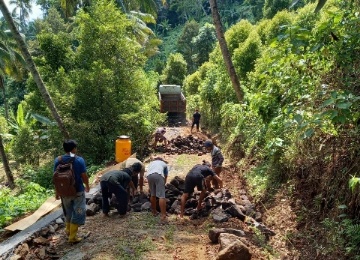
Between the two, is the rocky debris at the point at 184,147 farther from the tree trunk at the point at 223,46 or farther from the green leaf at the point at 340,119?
the green leaf at the point at 340,119

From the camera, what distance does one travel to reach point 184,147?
14.7 meters

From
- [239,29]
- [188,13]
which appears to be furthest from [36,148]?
[188,13]

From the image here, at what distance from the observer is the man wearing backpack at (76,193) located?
5930 mm

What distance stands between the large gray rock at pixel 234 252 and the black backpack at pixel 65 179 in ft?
8.80

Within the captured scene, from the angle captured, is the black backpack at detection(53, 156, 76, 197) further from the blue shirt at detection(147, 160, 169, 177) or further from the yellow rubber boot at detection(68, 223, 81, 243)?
the blue shirt at detection(147, 160, 169, 177)

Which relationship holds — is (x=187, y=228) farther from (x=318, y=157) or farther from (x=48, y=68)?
(x=48, y=68)

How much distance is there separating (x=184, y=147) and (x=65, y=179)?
919 cm

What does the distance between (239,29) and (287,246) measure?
12.8 metres

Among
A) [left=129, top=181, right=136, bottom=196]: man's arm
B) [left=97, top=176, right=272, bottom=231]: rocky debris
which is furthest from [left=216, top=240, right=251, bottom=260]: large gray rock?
[left=129, top=181, right=136, bottom=196]: man's arm

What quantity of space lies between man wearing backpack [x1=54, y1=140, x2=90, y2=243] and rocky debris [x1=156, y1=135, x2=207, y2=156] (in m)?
7.80

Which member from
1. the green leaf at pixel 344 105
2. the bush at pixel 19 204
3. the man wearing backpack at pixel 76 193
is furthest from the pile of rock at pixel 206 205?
the green leaf at pixel 344 105

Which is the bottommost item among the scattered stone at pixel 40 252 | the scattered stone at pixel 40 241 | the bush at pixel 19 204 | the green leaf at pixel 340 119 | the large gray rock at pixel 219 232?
the bush at pixel 19 204

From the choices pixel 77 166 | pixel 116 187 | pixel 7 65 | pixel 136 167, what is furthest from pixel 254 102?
pixel 7 65

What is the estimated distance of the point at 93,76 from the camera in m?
13.1
